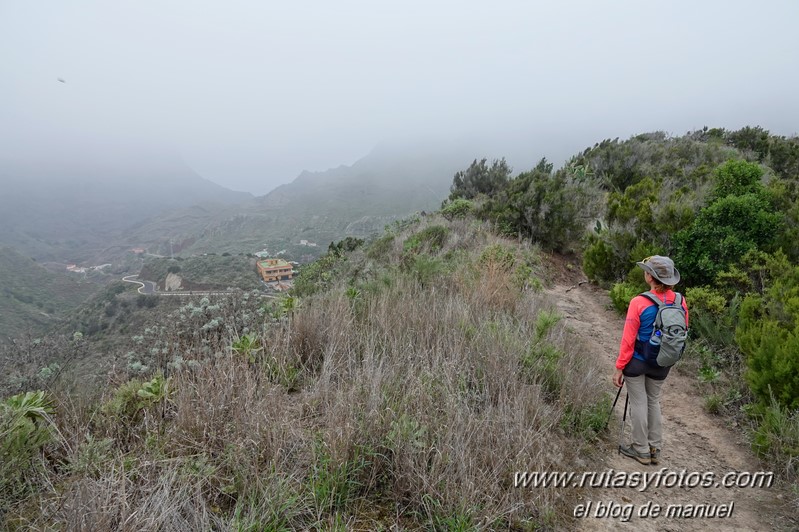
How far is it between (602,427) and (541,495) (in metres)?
1.46

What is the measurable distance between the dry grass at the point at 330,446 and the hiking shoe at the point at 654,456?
52cm

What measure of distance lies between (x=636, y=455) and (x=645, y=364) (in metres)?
0.76

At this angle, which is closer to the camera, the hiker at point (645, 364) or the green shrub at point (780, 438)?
the green shrub at point (780, 438)

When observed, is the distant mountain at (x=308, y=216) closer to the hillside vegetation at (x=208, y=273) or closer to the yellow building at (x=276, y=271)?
the hillside vegetation at (x=208, y=273)

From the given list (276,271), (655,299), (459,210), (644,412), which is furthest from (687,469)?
(276,271)

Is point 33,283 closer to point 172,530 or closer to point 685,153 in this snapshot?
point 172,530

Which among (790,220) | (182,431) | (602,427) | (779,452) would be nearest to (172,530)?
(182,431)

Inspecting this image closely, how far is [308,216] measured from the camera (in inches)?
2938

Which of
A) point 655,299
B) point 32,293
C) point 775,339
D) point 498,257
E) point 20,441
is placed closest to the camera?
point 20,441

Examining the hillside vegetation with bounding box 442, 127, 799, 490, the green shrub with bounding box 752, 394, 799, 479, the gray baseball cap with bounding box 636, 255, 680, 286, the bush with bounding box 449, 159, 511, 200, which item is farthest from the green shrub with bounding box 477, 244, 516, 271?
the bush with bounding box 449, 159, 511, 200

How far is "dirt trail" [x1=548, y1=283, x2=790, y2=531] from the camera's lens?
8.17 ft

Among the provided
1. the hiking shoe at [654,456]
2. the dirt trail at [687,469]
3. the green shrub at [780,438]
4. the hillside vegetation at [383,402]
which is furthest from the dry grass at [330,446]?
the green shrub at [780,438]

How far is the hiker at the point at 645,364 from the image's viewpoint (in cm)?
309

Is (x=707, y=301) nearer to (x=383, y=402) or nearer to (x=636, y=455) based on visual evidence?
(x=636, y=455)
